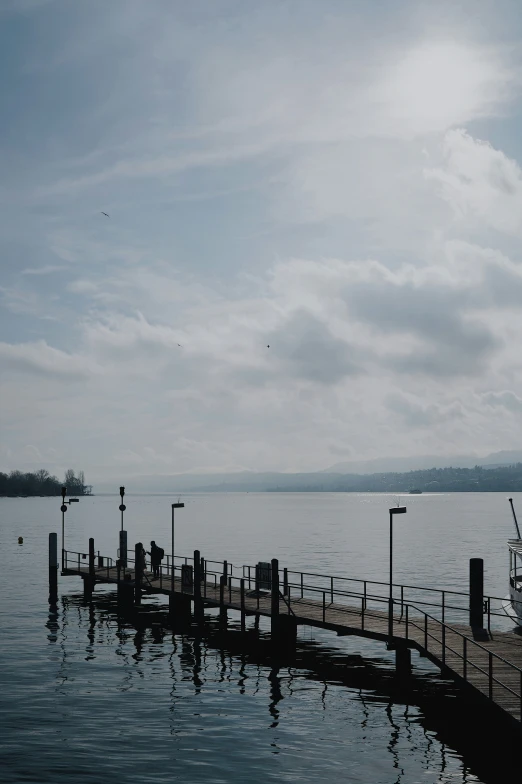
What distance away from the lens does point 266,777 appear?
71.3 ft

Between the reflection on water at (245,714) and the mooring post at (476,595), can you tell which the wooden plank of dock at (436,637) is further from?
the reflection on water at (245,714)

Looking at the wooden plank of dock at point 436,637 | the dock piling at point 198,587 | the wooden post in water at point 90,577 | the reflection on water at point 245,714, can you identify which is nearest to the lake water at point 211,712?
the reflection on water at point 245,714

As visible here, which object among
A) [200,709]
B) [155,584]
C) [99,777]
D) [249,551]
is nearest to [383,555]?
[249,551]

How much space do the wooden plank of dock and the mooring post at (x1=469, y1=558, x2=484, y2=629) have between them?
542 millimetres

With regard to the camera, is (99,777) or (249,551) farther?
(249,551)

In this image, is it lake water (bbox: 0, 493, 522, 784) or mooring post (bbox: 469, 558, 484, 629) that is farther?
mooring post (bbox: 469, 558, 484, 629)

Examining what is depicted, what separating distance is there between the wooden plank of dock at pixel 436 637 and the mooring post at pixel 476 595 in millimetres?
542

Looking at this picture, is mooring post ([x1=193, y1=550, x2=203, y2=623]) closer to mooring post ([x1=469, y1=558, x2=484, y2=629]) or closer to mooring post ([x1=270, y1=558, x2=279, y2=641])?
mooring post ([x1=270, y1=558, x2=279, y2=641])

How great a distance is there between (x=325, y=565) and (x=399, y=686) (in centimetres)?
5836

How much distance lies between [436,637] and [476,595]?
402 cm

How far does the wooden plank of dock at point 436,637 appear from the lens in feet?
75.1

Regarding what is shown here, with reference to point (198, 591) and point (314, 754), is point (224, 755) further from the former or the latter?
point (198, 591)

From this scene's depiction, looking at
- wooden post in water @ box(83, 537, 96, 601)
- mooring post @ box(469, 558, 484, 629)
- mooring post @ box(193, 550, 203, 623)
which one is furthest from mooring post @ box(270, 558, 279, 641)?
wooden post in water @ box(83, 537, 96, 601)

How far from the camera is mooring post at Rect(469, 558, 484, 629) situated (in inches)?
1272
